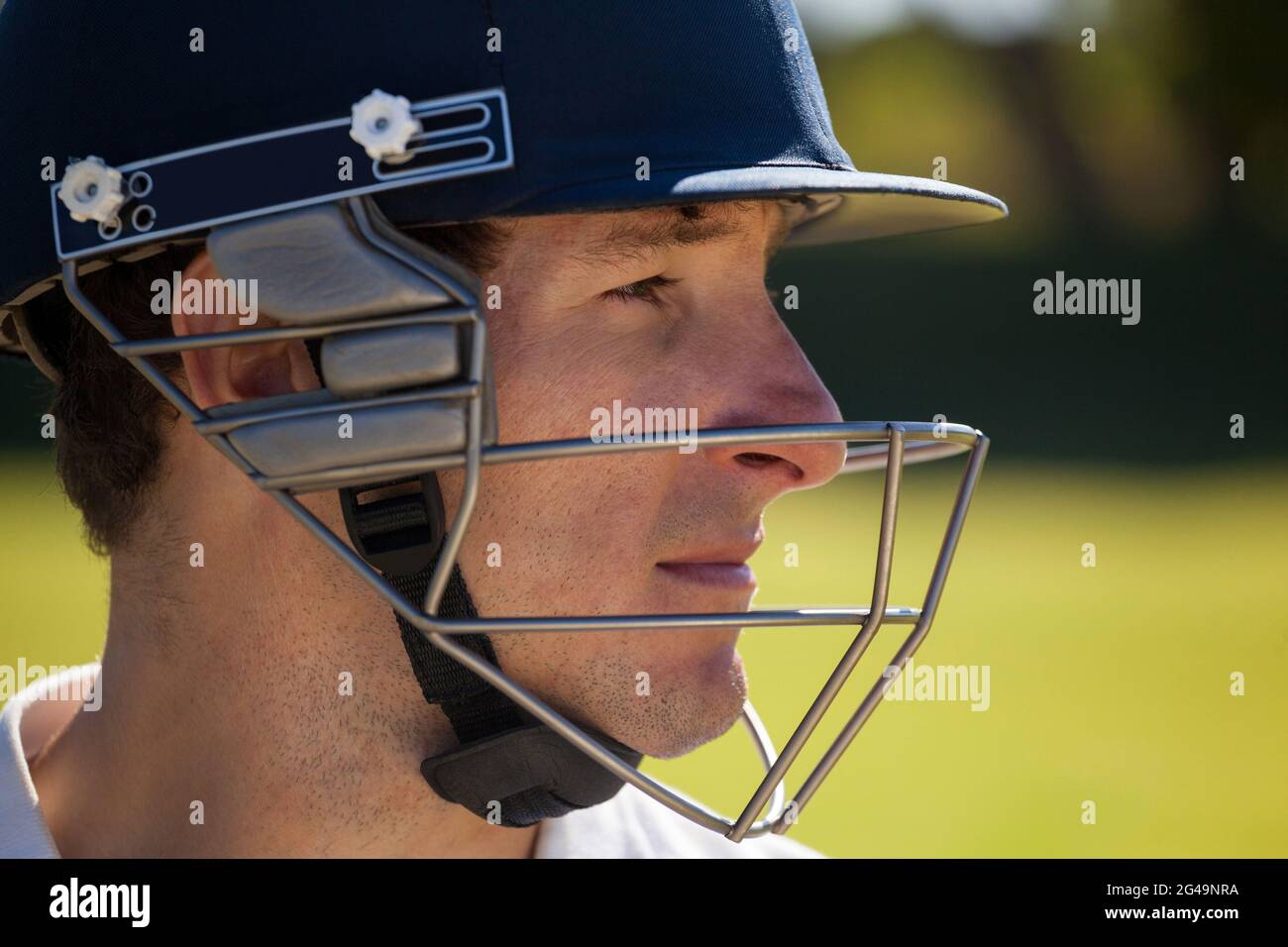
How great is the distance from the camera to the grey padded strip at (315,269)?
148 cm

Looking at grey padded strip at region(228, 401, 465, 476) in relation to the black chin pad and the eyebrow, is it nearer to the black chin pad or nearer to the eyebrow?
the eyebrow

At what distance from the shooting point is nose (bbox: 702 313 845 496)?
1666 mm

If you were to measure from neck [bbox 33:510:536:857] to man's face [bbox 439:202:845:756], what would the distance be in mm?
167

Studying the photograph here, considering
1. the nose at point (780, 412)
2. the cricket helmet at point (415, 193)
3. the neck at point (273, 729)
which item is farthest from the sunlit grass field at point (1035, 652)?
the nose at point (780, 412)

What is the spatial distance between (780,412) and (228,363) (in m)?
0.63

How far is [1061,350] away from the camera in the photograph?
11.6m

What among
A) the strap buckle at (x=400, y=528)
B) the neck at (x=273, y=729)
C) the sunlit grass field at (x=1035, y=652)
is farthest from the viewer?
the sunlit grass field at (x=1035, y=652)

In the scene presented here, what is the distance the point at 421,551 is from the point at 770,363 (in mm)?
446

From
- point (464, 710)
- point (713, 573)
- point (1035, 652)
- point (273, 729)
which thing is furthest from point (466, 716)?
point (1035, 652)

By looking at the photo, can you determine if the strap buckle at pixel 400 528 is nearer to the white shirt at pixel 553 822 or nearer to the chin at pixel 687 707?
the chin at pixel 687 707

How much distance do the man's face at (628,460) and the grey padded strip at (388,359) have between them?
7.3 inches

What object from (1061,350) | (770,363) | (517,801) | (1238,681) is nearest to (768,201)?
(770,363)

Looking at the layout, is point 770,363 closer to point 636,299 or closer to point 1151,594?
point 636,299

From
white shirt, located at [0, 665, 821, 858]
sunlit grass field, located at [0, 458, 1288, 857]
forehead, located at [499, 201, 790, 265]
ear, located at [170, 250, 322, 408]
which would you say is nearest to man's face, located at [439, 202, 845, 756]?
forehead, located at [499, 201, 790, 265]
